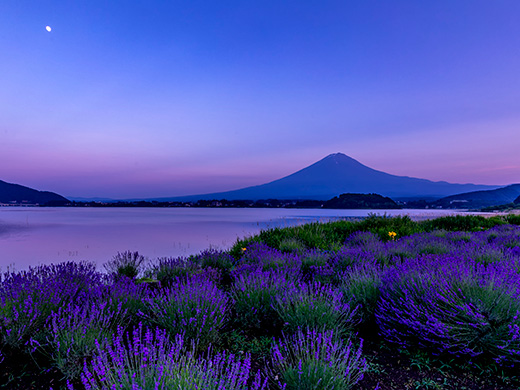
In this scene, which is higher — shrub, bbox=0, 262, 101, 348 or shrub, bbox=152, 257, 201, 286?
shrub, bbox=0, 262, 101, 348

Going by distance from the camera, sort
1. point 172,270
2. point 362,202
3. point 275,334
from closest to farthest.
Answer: point 275,334, point 172,270, point 362,202

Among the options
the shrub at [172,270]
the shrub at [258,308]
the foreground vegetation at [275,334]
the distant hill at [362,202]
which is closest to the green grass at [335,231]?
the shrub at [172,270]

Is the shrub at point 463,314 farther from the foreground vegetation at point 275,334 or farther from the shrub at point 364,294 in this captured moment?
the shrub at point 364,294

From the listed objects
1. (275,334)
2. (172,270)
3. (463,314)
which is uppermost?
(463,314)

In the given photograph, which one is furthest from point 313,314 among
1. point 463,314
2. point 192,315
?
point 463,314

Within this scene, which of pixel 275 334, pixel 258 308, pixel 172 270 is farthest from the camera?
pixel 172 270

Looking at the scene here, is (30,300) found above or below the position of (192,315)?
above

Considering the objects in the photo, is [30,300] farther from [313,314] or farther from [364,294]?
[364,294]

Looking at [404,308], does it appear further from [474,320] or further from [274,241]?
[274,241]

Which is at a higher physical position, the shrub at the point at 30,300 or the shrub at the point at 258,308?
the shrub at the point at 30,300

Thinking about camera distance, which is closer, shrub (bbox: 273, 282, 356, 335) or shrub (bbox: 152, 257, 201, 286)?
shrub (bbox: 273, 282, 356, 335)

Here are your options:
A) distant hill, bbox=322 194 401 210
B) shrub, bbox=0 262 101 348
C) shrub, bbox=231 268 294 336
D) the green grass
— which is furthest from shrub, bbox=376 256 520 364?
distant hill, bbox=322 194 401 210

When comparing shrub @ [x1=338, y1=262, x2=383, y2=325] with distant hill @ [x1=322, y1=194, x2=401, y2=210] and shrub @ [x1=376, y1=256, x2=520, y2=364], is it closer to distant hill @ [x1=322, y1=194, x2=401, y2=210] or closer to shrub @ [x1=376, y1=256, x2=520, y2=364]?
shrub @ [x1=376, y1=256, x2=520, y2=364]

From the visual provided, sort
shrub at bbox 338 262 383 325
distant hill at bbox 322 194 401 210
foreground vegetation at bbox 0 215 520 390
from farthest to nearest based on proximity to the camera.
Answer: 1. distant hill at bbox 322 194 401 210
2. shrub at bbox 338 262 383 325
3. foreground vegetation at bbox 0 215 520 390
